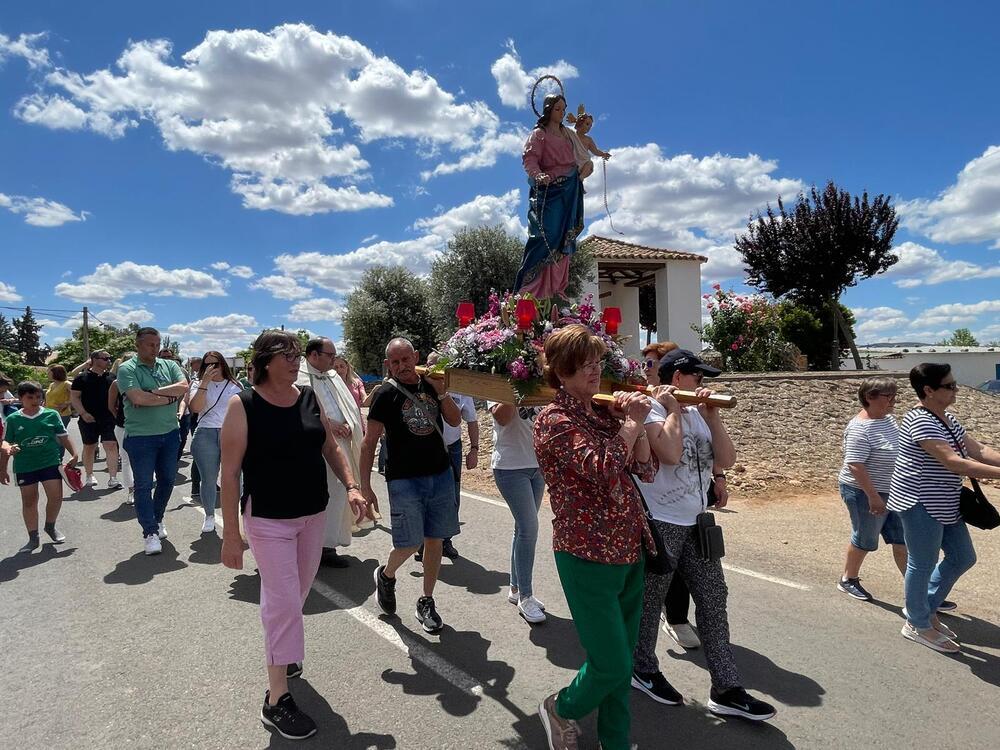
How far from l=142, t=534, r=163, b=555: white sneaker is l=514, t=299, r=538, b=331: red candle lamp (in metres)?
4.56

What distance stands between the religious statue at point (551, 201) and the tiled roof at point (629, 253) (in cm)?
2004

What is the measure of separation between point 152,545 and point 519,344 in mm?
4645

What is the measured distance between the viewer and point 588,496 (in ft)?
8.41

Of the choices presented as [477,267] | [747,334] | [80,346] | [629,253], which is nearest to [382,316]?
[477,267]

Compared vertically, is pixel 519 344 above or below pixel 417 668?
above

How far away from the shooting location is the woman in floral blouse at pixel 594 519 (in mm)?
2520

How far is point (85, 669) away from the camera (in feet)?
12.0

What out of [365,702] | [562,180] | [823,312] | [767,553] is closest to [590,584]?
[365,702]

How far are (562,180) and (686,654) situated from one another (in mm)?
3673

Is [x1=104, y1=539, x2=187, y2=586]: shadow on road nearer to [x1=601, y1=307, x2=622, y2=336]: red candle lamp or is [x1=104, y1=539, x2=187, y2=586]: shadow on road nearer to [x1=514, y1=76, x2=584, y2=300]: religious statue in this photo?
[x1=514, y1=76, x2=584, y2=300]: religious statue

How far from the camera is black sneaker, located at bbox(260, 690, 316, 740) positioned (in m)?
2.92

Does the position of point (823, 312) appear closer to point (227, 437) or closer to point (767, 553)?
point (767, 553)

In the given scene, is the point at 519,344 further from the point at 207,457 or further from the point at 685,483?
the point at 207,457

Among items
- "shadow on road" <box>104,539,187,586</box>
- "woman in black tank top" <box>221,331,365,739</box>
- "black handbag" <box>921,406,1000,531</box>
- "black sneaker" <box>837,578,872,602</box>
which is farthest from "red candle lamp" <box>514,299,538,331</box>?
"shadow on road" <box>104,539,187,586</box>
